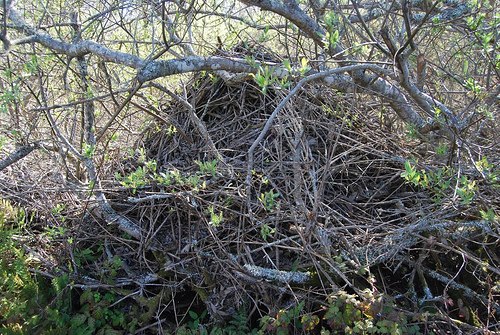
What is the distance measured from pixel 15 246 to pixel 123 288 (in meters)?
1.19

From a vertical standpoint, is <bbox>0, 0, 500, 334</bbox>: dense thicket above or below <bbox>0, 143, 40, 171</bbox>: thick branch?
below

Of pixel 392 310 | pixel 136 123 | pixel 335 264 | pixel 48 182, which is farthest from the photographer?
pixel 136 123

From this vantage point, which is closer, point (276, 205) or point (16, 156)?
point (276, 205)

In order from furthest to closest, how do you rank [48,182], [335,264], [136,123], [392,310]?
[136,123] < [48,182] < [335,264] < [392,310]

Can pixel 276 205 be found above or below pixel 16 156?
below

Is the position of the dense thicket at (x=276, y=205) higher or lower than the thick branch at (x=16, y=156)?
lower

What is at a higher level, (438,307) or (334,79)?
(334,79)

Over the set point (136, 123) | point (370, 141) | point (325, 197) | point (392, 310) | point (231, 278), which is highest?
point (136, 123)

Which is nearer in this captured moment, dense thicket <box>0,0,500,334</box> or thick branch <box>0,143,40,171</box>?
→ dense thicket <box>0,0,500,334</box>

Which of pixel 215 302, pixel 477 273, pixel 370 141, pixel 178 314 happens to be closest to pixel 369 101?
pixel 370 141

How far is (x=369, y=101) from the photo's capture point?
170 inches

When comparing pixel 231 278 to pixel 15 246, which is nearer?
pixel 231 278

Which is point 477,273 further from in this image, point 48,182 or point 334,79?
point 48,182

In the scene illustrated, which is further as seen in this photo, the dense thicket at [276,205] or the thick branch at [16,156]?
the thick branch at [16,156]
